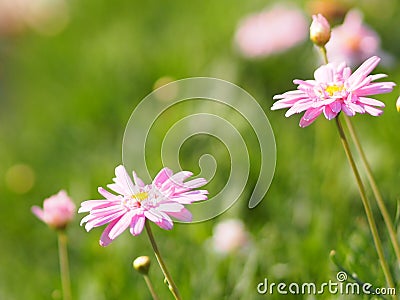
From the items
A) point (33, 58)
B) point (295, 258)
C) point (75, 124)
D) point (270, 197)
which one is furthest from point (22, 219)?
point (33, 58)

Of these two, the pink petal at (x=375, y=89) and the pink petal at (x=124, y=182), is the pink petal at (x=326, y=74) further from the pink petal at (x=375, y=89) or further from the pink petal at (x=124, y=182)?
the pink petal at (x=124, y=182)

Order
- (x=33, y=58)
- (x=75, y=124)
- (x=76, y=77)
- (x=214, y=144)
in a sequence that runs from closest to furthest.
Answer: (x=214, y=144) < (x=75, y=124) < (x=76, y=77) < (x=33, y=58)

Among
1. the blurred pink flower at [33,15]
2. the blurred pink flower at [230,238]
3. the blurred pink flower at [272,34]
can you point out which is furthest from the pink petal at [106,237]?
the blurred pink flower at [33,15]

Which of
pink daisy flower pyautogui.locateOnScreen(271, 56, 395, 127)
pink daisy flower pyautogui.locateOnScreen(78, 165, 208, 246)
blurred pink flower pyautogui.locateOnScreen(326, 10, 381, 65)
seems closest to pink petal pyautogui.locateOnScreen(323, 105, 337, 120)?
pink daisy flower pyautogui.locateOnScreen(271, 56, 395, 127)

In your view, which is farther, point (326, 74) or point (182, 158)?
point (182, 158)

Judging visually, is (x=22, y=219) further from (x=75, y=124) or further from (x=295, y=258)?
(x=295, y=258)

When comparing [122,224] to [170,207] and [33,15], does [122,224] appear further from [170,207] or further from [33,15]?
[33,15]

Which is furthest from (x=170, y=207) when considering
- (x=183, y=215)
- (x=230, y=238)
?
(x=230, y=238)
